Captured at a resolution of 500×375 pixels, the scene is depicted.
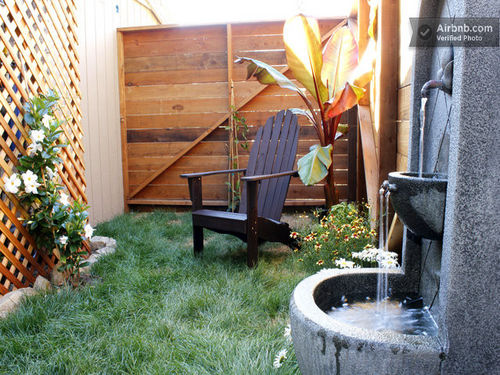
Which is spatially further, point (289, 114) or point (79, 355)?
point (289, 114)

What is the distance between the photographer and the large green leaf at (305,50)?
314cm

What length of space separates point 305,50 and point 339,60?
31cm

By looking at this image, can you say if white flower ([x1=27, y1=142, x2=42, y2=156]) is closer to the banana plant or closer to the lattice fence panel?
the lattice fence panel

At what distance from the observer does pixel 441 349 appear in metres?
1.01

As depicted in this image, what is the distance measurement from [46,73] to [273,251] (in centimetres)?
212

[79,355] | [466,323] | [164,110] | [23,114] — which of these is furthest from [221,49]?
[466,323]

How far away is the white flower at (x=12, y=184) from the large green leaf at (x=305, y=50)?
2.10 metres

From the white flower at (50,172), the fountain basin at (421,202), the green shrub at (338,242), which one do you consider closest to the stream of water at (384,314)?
the fountain basin at (421,202)

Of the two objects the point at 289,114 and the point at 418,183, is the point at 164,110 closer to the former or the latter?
the point at 289,114

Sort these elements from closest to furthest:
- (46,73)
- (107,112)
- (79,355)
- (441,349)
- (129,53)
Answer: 1. (441,349)
2. (79,355)
3. (46,73)
4. (107,112)
5. (129,53)

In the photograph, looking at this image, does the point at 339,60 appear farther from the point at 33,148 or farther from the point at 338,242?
the point at 33,148

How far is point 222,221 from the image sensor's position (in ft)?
9.93

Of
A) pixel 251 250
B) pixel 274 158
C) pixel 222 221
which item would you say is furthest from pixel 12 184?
pixel 274 158

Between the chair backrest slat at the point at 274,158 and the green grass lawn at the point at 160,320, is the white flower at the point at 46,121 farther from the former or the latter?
the chair backrest slat at the point at 274,158
